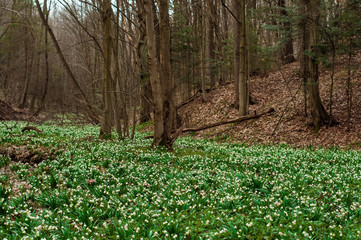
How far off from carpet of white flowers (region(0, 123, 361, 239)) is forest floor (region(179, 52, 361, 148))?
403 centimetres

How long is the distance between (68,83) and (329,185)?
47.6 meters

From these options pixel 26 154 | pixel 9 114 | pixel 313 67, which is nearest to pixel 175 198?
pixel 26 154

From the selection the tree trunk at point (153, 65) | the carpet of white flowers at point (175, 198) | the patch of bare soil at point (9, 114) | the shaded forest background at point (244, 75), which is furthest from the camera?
the patch of bare soil at point (9, 114)

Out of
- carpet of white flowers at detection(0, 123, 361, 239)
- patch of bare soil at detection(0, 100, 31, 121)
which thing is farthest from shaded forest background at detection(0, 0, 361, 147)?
carpet of white flowers at detection(0, 123, 361, 239)

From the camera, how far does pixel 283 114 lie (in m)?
14.8

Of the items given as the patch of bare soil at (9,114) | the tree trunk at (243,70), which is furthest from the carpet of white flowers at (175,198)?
the patch of bare soil at (9,114)

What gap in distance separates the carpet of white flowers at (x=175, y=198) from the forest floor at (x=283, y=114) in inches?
158

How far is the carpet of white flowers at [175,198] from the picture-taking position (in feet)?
11.9

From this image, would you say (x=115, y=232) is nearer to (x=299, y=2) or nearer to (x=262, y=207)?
(x=262, y=207)

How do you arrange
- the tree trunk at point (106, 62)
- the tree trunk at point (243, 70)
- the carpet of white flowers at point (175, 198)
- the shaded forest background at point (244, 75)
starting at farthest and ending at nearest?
1. the tree trunk at point (243, 70)
2. the tree trunk at point (106, 62)
3. the shaded forest background at point (244, 75)
4. the carpet of white flowers at point (175, 198)

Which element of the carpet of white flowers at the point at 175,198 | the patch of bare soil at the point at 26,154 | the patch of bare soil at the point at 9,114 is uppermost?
the patch of bare soil at the point at 9,114

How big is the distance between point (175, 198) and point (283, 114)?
460 inches

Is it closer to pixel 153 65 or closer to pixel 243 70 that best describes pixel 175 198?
pixel 153 65

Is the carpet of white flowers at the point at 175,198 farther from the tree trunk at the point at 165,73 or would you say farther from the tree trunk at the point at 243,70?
the tree trunk at the point at 243,70
